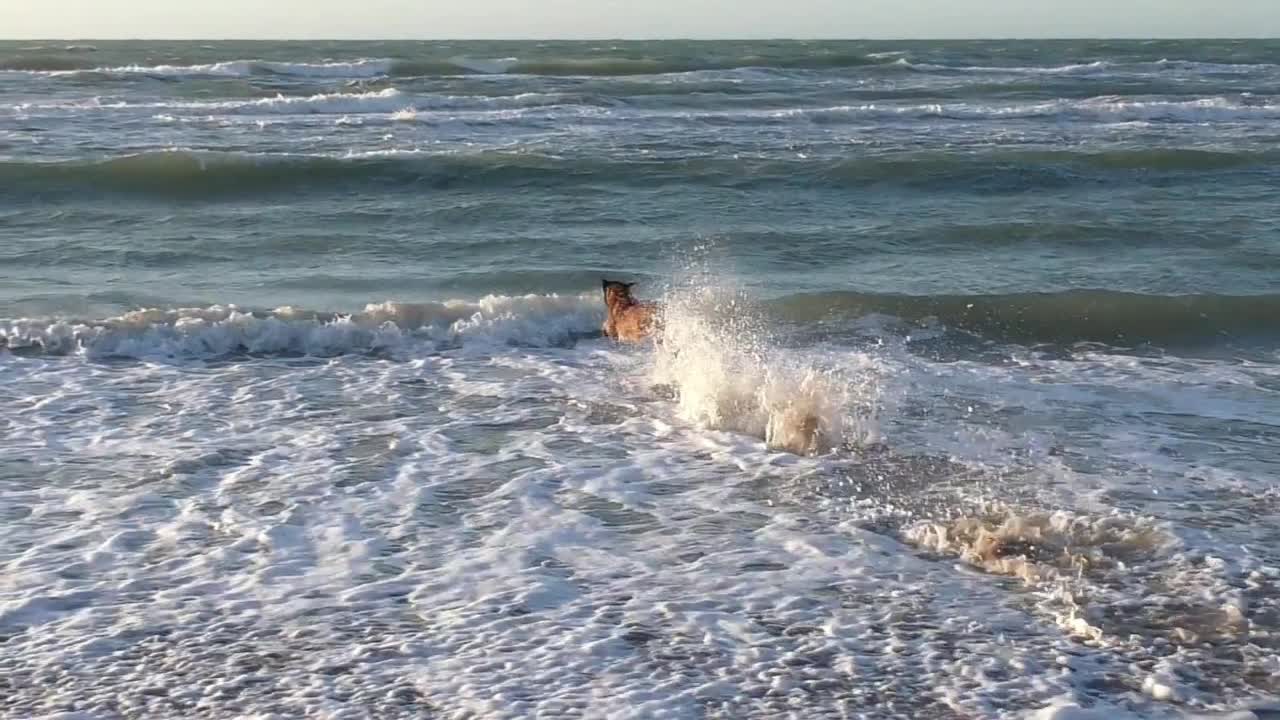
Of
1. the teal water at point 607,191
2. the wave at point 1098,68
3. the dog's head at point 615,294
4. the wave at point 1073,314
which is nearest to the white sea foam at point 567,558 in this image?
the dog's head at point 615,294

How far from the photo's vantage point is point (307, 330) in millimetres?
10109

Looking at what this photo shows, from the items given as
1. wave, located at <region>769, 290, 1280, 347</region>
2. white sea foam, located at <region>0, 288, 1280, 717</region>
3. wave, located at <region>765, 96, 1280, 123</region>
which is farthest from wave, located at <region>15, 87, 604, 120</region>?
white sea foam, located at <region>0, 288, 1280, 717</region>

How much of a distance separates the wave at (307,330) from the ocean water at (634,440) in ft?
0.11

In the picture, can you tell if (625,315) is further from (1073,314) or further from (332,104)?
(332,104)

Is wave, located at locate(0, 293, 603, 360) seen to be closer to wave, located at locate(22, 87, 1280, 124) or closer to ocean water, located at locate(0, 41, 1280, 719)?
ocean water, located at locate(0, 41, 1280, 719)

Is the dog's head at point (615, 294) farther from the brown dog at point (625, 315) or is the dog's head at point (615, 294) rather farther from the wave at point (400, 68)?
the wave at point (400, 68)

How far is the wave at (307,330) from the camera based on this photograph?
32.1 ft

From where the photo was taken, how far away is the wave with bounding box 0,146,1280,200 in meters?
17.6

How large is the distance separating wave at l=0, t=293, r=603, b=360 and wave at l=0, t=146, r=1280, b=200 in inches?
278

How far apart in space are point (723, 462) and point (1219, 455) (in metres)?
2.51

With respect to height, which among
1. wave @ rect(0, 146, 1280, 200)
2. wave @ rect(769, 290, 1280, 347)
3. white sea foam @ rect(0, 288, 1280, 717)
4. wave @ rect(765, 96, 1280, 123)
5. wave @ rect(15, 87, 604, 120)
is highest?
wave @ rect(15, 87, 604, 120)

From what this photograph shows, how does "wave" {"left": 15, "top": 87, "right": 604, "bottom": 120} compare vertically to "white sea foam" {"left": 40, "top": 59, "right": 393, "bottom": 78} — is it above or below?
below

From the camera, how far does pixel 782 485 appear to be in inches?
273

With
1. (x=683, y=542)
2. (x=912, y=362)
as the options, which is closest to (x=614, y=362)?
(x=912, y=362)
